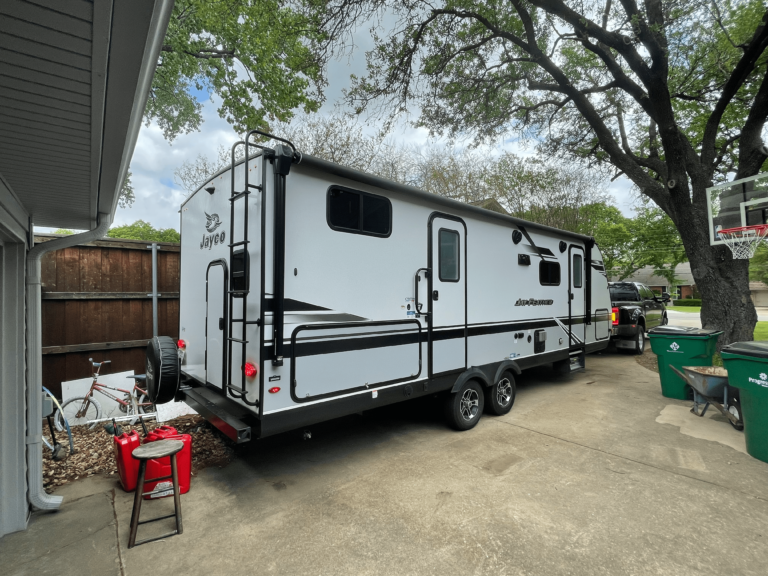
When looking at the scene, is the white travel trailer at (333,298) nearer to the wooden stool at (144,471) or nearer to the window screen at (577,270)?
the wooden stool at (144,471)

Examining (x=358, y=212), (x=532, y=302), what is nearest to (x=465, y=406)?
(x=532, y=302)

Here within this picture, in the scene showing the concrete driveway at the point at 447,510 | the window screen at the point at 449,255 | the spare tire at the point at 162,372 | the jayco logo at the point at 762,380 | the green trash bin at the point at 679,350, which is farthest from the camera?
the green trash bin at the point at 679,350

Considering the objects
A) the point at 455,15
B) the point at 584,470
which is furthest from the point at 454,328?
the point at 455,15

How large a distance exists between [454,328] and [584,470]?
190cm

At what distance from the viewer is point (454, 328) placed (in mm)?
4578

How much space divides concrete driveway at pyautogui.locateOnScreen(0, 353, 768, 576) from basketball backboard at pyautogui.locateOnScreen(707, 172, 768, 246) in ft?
15.3

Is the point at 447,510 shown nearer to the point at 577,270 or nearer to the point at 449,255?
the point at 449,255

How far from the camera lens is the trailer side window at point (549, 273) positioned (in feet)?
20.6

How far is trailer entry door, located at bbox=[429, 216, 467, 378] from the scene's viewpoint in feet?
14.3

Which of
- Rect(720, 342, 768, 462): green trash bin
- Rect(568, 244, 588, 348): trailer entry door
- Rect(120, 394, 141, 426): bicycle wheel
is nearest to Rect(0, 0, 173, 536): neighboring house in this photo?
Rect(120, 394, 141, 426): bicycle wheel

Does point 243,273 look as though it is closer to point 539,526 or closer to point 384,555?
point 384,555

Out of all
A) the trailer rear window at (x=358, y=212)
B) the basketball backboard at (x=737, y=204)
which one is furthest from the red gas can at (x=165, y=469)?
the basketball backboard at (x=737, y=204)

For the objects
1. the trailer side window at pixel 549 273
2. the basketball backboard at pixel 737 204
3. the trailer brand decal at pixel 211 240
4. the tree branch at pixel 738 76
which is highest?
the tree branch at pixel 738 76

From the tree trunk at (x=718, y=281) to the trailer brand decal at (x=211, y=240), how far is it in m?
9.04
